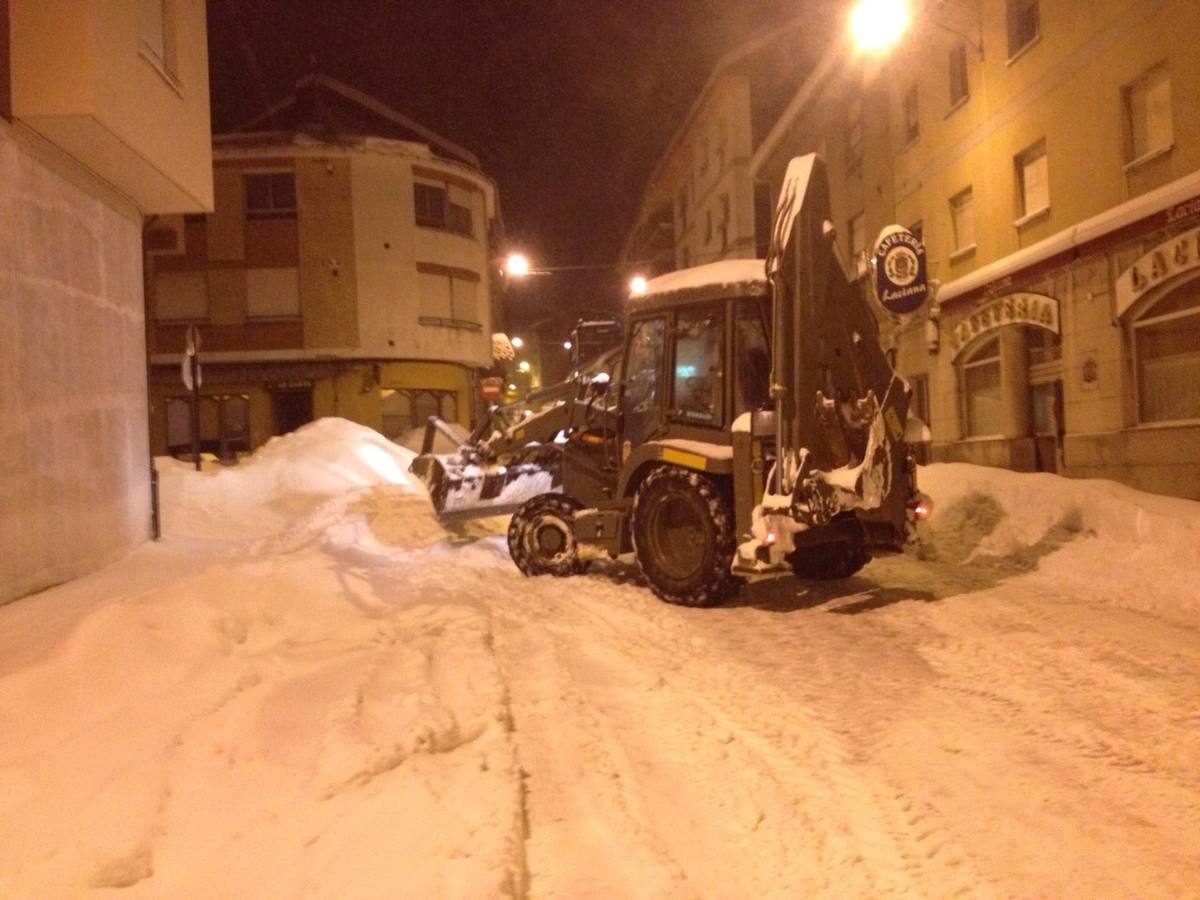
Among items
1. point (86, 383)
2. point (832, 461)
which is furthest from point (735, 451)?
point (86, 383)

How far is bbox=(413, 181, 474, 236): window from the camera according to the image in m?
28.8

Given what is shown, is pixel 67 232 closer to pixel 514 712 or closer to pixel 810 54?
pixel 514 712

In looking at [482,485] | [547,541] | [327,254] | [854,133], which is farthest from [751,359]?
[327,254]

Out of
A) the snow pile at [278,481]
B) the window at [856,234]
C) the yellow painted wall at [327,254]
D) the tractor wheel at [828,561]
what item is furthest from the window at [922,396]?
the yellow painted wall at [327,254]

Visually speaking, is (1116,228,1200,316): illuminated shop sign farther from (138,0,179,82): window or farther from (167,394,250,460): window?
(167,394,250,460): window

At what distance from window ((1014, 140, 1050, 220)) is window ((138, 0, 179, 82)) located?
41.4 feet

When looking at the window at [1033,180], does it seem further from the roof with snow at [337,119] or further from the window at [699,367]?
the roof with snow at [337,119]

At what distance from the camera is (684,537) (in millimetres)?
8195

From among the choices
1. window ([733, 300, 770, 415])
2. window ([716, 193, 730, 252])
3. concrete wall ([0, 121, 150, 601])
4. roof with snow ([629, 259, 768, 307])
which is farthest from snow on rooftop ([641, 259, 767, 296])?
window ([716, 193, 730, 252])

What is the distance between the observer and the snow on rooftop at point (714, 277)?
803 centimetres

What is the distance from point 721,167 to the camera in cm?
3572

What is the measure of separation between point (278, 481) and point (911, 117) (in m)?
14.9

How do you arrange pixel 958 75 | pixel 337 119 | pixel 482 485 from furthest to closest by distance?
pixel 337 119 < pixel 958 75 < pixel 482 485

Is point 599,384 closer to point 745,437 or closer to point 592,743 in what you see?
point 745,437
